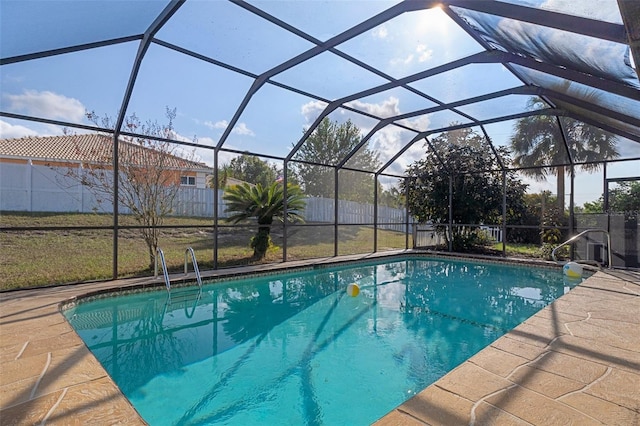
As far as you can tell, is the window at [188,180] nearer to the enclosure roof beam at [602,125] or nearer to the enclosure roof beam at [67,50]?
the enclosure roof beam at [67,50]

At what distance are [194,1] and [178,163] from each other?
16.9 ft

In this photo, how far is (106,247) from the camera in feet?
27.6

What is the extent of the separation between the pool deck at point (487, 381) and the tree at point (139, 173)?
3746 millimetres

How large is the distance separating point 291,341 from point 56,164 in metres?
7.01

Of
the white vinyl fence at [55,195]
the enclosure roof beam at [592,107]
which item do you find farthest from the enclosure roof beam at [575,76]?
the white vinyl fence at [55,195]

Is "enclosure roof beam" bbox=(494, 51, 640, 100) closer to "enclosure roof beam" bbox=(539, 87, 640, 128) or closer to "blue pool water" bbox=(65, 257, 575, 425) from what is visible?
"enclosure roof beam" bbox=(539, 87, 640, 128)

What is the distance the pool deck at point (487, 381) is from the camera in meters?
1.88

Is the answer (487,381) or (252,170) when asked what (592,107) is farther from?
(252,170)

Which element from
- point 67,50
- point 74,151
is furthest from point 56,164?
point 67,50

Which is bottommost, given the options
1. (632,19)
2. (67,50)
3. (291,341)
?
(291,341)

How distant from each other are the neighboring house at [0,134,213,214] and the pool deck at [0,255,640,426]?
4531 millimetres

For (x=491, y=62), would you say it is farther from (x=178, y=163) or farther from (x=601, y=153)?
(x=178, y=163)

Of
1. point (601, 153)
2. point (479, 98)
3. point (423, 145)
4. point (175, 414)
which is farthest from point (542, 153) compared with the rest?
point (175, 414)

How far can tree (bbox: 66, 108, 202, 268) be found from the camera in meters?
7.13
